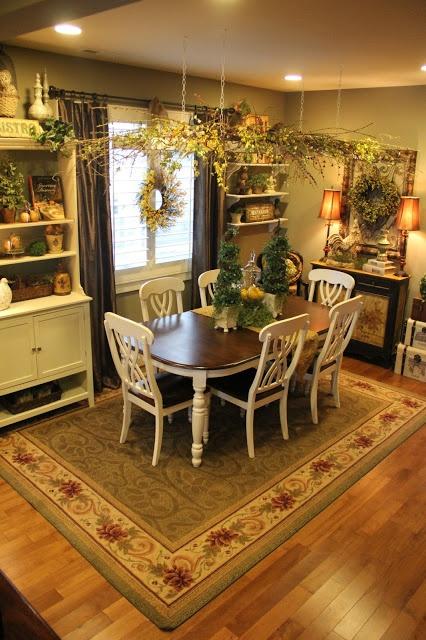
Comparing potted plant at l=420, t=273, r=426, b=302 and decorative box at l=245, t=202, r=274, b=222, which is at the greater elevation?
decorative box at l=245, t=202, r=274, b=222

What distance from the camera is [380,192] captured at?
5.35m

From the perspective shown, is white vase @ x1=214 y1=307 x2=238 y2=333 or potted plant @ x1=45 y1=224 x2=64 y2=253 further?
potted plant @ x1=45 y1=224 x2=64 y2=253

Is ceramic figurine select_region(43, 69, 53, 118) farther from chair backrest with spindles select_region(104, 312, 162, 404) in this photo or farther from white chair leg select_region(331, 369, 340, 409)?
white chair leg select_region(331, 369, 340, 409)

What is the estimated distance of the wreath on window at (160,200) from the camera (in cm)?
454

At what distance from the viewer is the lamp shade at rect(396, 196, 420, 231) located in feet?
16.5

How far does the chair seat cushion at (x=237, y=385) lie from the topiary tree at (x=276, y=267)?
659mm

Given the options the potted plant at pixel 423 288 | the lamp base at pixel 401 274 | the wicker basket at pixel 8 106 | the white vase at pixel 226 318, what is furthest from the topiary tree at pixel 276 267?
the wicker basket at pixel 8 106

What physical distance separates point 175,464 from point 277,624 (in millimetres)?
1317

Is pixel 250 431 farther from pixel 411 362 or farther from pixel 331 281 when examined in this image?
pixel 411 362

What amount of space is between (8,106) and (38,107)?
0.23 meters

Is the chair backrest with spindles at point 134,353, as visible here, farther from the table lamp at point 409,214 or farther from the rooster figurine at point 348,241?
the rooster figurine at point 348,241

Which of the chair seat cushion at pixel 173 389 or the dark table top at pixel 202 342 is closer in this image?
the dark table top at pixel 202 342

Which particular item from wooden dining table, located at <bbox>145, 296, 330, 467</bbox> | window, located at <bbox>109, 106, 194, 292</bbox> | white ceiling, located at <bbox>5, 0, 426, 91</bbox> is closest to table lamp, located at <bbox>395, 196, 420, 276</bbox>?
white ceiling, located at <bbox>5, 0, 426, 91</bbox>

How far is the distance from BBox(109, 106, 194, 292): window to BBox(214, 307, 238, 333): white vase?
136 cm
